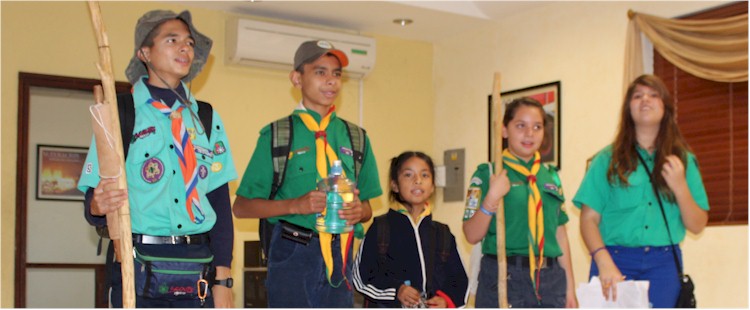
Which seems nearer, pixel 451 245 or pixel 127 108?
pixel 127 108

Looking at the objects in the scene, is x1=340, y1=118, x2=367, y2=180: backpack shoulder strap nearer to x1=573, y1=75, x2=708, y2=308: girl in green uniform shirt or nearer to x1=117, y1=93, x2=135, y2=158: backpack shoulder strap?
x1=573, y1=75, x2=708, y2=308: girl in green uniform shirt

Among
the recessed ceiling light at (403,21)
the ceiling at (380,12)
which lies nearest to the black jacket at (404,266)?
the ceiling at (380,12)

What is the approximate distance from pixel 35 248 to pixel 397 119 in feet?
12.1

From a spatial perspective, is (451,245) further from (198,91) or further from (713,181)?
(198,91)

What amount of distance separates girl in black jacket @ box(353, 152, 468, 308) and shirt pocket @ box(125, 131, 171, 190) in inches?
56.3

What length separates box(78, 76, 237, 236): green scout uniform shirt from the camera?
8.61ft

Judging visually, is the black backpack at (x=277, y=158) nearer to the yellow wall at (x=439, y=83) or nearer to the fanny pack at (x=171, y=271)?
the fanny pack at (x=171, y=271)

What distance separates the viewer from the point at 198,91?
6742 mm

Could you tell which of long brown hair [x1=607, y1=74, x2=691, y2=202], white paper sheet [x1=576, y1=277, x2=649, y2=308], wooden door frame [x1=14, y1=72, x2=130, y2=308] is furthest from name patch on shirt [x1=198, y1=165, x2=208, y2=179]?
wooden door frame [x1=14, y1=72, x2=130, y2=308]

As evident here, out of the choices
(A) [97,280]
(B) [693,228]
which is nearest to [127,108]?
(B) [693,228]

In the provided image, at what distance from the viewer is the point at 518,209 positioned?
3.81m

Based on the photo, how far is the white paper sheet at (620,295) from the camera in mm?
3041

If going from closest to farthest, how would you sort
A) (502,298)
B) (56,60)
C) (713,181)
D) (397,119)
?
(502,298), (713,181), (56,60), (397,119)

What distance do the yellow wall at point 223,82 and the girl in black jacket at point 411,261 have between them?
2.36 meters
